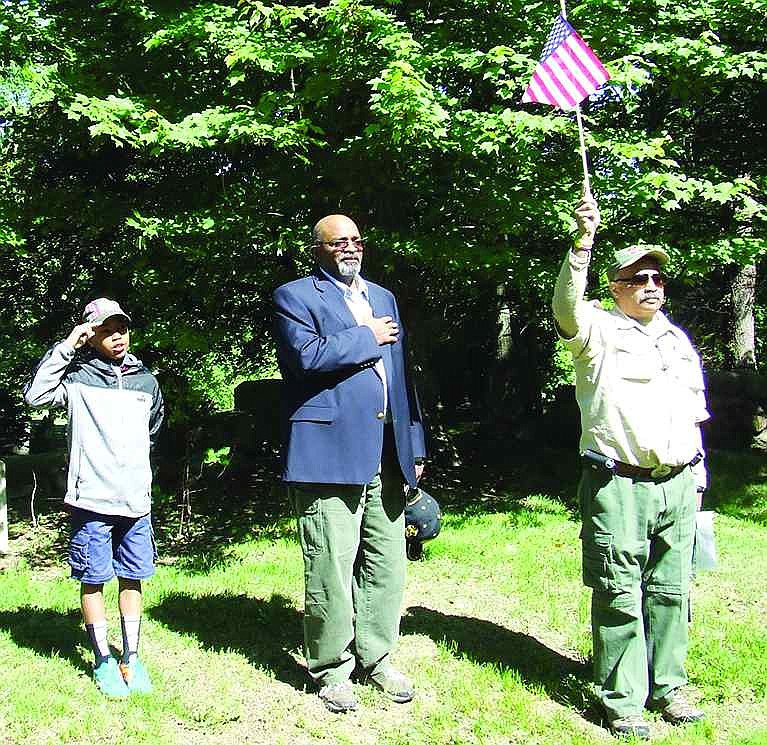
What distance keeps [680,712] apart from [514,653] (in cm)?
102

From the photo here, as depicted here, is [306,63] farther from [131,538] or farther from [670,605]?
[670,605]

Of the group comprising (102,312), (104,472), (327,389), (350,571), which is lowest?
(350,571)

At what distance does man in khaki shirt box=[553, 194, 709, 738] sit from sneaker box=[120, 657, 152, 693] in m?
2.15

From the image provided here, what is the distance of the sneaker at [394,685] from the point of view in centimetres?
398

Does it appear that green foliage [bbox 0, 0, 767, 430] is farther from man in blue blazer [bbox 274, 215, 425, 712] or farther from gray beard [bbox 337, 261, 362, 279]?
man in blue blazer [bbox 274, 215, 425, 712]

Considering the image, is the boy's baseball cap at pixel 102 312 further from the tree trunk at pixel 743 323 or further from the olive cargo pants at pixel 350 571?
the tree trunk at pixel 743 323

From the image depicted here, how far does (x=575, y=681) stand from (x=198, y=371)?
18.6 feet

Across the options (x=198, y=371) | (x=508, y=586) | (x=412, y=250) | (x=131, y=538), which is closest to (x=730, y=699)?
(x=508, y=586)

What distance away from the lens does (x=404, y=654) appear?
14.9 feet

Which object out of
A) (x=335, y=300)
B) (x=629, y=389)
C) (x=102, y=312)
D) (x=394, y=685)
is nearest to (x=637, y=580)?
(x=629, y=389)

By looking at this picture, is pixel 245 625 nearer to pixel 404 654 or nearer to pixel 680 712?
pixel 404 654

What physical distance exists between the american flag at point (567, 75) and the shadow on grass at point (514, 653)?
9.65 ft

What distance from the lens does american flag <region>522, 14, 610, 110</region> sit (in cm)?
446

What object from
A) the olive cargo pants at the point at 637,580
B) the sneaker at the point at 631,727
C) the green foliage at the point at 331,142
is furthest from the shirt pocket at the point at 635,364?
the green foliage at the point at 331,142
